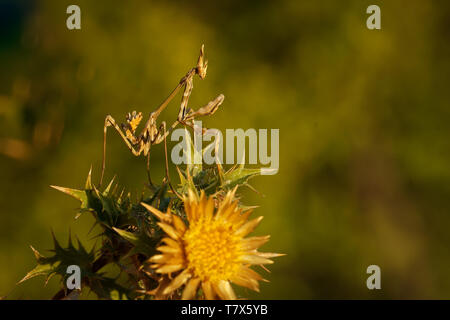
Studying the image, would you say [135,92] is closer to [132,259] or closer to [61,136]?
[61,136]

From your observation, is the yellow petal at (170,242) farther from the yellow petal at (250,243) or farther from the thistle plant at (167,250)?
the yellow petal at (250,243)

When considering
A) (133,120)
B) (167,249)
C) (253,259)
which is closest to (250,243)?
(253,259)

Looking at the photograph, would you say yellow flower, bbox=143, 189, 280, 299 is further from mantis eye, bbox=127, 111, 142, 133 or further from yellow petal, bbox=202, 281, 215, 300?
mantis eye, bbox=127, 111, 142, 133

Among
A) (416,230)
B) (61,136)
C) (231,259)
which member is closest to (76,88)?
(61,136)

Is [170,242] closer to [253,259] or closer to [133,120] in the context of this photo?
[253,259]

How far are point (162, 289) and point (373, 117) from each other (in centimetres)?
177

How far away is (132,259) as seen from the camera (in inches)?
23.9

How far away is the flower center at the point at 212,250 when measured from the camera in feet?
1.91

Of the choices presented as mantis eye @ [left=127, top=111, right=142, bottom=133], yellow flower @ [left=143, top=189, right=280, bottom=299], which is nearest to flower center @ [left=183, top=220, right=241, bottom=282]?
yellow flower @ [left=143, top=189, right=280, bottom=299]

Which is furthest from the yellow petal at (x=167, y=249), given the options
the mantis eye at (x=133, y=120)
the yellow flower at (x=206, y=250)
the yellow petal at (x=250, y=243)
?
the mantis eye at (x=133, y=120)

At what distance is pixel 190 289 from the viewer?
0.56 m

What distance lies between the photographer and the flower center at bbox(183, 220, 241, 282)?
582 mm

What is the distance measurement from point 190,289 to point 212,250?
0.07 m

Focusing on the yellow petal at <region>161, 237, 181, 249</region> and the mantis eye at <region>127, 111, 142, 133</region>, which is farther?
the mantis eye at <region>127, 111, 142, 133</region>
